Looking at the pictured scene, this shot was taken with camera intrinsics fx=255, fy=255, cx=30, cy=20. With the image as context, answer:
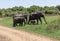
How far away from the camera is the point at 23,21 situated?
1272 inches

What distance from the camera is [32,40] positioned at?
16.3 m

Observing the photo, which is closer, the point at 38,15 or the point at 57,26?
the point at 57,26

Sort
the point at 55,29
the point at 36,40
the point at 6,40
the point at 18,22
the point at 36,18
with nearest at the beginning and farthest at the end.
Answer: the point at 36,40
the point at 6,40
the point at 55,29
the point at 18,22
the point at 36,18

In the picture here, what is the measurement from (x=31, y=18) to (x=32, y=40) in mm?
18098

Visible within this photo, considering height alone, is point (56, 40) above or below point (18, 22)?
above

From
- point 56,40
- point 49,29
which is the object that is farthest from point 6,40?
point 49,29

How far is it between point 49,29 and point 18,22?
9.22 metres

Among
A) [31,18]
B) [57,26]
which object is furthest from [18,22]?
[57,26]

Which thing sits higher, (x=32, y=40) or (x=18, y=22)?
(x=32, y=40)

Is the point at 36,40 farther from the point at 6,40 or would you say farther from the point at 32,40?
the point at 6,40

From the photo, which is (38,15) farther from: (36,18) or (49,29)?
(49,29)

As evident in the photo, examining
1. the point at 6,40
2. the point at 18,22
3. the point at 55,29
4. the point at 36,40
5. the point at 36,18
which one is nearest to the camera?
the point at 36,40

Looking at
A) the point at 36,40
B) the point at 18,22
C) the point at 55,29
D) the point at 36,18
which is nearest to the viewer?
the point at 36,40

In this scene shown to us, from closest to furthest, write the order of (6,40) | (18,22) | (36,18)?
(6,40) → (18,22) → (36,18)
